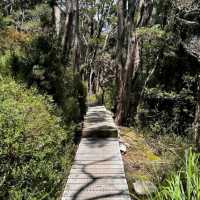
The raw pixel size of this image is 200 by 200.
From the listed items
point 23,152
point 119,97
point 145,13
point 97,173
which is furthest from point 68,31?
point 23,152

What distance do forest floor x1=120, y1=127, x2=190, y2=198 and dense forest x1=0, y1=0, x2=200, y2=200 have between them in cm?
4

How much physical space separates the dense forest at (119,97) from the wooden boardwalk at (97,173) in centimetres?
23

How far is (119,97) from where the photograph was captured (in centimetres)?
1358

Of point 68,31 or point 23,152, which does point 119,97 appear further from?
point 23,152

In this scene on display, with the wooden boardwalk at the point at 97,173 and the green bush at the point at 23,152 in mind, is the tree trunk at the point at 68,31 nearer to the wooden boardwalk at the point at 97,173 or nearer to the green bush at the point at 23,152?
the wooden boardwalk at the point at 97,173

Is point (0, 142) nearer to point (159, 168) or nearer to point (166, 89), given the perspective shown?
point (159, 168)

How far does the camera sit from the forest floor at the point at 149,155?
→ 609cm

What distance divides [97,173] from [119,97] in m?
6.96

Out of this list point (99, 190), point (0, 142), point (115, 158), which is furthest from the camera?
point (115, 158)

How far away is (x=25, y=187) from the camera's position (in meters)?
4.32

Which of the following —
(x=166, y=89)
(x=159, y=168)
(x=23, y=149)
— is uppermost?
(x=23, y=149)

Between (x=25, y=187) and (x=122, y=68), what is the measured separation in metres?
9.71

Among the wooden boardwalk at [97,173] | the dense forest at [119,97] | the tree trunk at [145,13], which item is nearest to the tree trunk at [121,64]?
the dense forest at [119,97]

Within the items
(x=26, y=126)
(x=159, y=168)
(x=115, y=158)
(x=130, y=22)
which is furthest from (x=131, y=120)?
(x=26, y=126)
